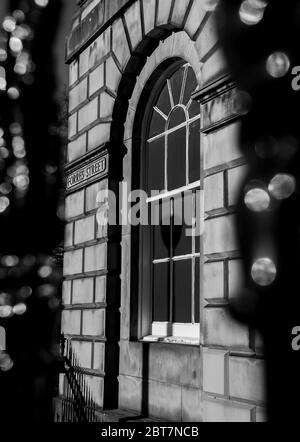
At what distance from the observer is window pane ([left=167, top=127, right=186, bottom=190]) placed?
6.89m

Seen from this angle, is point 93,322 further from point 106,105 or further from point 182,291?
point 106,105

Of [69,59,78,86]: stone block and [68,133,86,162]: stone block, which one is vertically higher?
[69,59,78,86]: stone block

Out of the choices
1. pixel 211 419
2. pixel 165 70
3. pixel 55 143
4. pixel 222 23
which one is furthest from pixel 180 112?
pixel 211 419

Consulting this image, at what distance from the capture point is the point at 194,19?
21.0 feet

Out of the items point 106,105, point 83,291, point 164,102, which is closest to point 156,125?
point 164,102

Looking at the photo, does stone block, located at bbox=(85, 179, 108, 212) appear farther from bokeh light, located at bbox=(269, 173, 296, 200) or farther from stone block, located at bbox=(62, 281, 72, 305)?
bokeh light, located at bbox=(269, 173, 296, 200)

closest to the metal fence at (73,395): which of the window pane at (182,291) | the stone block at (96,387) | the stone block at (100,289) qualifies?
the stone block at (96,387)

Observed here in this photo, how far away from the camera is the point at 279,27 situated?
5.39 metres

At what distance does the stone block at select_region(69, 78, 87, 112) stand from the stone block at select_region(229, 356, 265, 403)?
5329mm

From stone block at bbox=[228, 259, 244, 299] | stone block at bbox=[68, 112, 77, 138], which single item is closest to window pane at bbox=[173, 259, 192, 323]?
stone block at bbox=[228, 259, 244, 299]

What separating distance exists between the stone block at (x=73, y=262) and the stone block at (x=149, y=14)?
11.1ft

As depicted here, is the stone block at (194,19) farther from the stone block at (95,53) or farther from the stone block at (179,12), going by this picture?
the stone block at (95,53)

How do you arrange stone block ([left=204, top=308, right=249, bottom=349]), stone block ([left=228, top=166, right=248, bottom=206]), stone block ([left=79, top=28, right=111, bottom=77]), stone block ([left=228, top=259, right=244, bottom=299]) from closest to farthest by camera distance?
stone block ([left=204, top=308, right=249, bottom=349])
stone block ([left=228, top=259, right=244, bottom=299])
stone block ([left=228, top=166, right=248, bottom=206])
stone block ([left=79, top=28, right=111, bottom=77])
